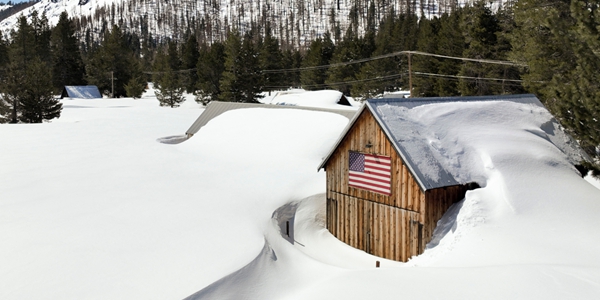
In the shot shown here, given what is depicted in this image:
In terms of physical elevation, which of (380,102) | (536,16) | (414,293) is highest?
(536,16)

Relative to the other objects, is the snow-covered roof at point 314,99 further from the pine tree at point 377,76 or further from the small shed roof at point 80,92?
the small shed roof at point 80,92

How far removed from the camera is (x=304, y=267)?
48.4 feet

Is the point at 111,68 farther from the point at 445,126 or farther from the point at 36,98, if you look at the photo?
the point at 445,126

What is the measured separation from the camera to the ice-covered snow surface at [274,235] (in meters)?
11.6

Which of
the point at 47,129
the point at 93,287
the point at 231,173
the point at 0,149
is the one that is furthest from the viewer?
the point at 47,129

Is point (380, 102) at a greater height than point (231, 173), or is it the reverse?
point (380, 102)

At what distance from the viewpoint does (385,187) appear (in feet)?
53.3

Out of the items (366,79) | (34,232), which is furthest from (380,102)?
(366,79)

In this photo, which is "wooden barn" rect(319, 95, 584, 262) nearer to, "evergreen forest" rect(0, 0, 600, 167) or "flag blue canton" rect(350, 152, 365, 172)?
"flag blue canton" rect(350, 152, 365, 172)

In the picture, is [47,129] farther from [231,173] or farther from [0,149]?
[231,173]

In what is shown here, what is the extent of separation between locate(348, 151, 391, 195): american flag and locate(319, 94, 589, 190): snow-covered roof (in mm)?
967

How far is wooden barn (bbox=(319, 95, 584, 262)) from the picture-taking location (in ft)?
49.6

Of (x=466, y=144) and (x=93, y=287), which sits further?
(x=466, y=144)

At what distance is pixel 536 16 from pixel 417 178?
14.1 meters
